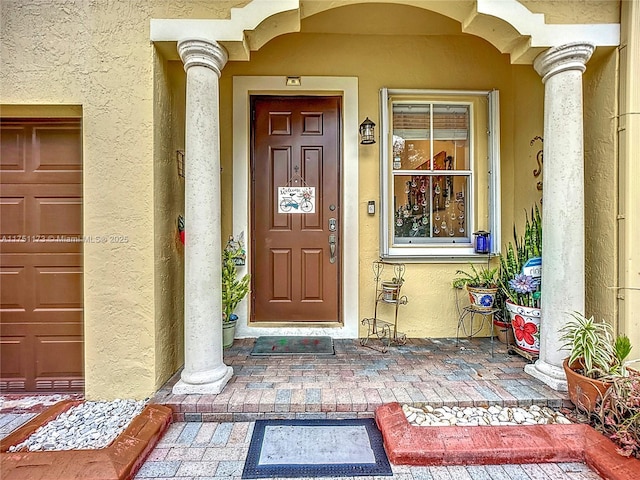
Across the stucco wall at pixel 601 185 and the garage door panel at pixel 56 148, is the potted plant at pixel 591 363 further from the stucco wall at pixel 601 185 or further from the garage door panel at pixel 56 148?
the garage door panel at pixel 56 148

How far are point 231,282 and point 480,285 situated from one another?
7.06 ft

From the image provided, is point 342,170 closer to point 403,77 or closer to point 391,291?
point 403,77

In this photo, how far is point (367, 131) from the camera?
2998mm

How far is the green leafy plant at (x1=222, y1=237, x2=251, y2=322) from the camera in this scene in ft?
9.59

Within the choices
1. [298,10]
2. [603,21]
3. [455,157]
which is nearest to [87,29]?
[298,10]

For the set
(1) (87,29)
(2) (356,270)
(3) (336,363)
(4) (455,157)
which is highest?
(1) (87,29)

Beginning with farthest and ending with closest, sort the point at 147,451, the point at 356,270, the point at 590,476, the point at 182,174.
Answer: the point at 356,270 → the point at 182,174 → the point at 147,451 → the point at 590,476

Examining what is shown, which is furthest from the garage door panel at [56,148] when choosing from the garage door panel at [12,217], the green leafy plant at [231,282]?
the green leafy plant at [231,282]

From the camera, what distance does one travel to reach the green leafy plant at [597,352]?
192 centimetres

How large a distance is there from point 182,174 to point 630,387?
3028mm

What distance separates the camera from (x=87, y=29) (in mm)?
2111

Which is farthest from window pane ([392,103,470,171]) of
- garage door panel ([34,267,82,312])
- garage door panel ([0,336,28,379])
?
garage door panel ([0,336,28,379])

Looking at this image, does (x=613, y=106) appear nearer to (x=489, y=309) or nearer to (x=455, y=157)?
(x=455, y=157)

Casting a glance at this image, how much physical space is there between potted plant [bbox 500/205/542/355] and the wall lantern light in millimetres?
1521
